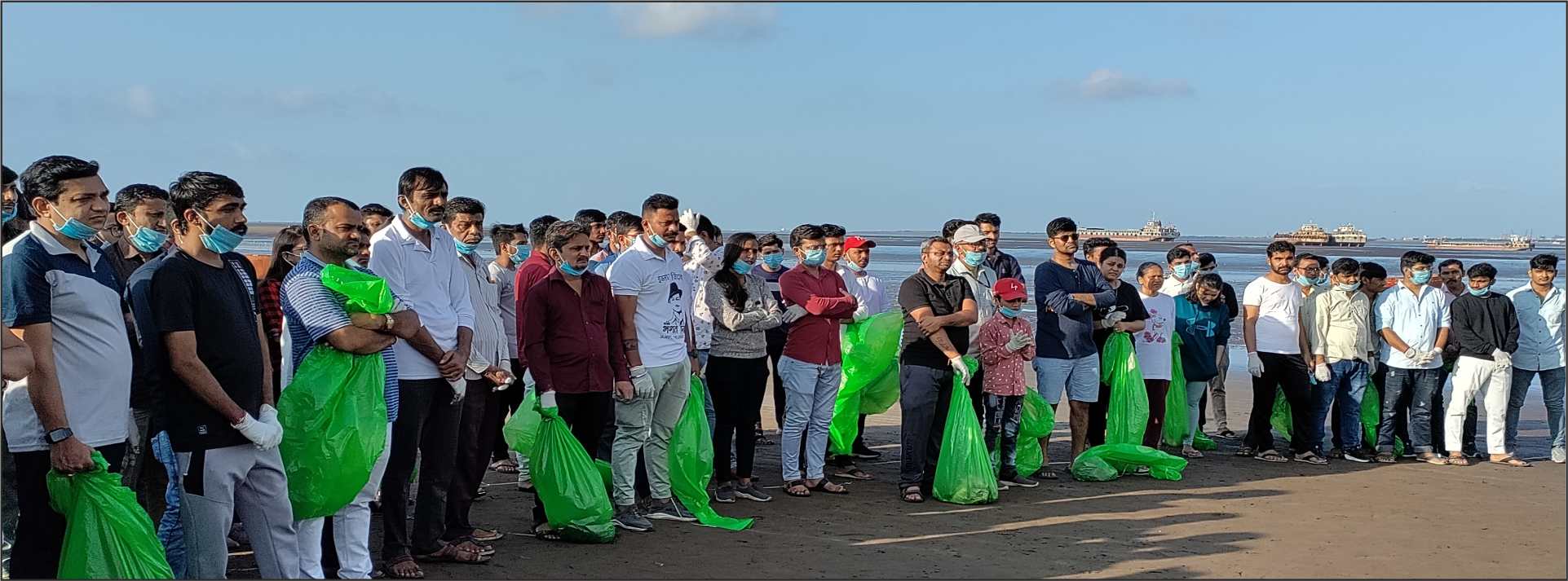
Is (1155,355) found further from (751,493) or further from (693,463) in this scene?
(693,463)

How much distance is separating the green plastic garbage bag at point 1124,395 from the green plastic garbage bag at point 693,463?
10.2 feet

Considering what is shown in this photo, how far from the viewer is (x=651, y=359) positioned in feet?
22.0

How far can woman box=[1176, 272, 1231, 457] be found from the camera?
9.46 m

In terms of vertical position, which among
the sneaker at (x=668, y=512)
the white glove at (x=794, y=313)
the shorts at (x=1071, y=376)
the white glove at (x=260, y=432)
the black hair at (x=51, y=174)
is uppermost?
the black hair at (x=51, y=174)

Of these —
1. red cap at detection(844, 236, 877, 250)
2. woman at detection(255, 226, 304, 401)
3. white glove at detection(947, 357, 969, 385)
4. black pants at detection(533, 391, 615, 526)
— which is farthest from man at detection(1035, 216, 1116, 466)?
woman at detection(255, 226, 304, 401)

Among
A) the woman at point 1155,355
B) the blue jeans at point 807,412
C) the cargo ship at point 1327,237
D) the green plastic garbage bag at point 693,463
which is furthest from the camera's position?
the cargo ship at point 1327,237

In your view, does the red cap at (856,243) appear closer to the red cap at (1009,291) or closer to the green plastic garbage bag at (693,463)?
the red cap at (1009,291)

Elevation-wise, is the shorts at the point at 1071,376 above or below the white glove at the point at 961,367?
below

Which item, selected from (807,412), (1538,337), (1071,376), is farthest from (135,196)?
(1538,337)

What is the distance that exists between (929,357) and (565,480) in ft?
8.34

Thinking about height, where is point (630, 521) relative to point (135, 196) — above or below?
below

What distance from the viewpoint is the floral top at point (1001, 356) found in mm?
7965

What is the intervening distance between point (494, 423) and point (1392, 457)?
709 centimetres

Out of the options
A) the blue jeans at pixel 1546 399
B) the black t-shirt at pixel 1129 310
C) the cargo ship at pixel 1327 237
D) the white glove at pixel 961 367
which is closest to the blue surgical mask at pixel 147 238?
the white glove at pixel 961 367
